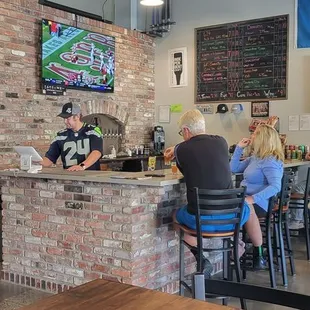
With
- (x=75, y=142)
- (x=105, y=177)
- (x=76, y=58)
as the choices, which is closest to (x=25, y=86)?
(x=76, y=58)

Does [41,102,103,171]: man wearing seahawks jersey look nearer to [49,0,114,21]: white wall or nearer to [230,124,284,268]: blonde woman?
[230,124,284,268]: blonde woman

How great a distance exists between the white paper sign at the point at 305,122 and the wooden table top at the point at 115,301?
5.49 metres

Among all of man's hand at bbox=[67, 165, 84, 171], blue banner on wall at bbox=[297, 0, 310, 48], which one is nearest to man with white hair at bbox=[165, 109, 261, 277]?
man's hand at bbox=[67, 165, 84, 171]

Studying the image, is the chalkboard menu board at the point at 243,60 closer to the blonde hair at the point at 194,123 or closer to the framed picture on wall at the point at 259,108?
the framed picture on wall at the point at 259,108

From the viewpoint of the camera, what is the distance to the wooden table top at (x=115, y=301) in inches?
57.9

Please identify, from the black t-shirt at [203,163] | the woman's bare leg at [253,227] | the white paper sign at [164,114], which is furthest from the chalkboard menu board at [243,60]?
the black t-shirt at [203,163]

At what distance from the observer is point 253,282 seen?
13.9ft

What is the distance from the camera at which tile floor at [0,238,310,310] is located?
11.9 ft

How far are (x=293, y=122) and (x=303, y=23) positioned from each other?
141 cm

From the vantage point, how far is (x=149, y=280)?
362 centimetres

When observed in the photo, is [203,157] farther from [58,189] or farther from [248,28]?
[248,28]

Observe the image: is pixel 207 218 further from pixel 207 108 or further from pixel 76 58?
pixel 207 108

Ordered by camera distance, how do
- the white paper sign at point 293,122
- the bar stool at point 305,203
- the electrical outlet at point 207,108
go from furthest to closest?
the electrical outlet at point 207,108 < the white paper sign at point 293,122 < the bar stool at point 305,203

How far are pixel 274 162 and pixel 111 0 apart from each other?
508cm
